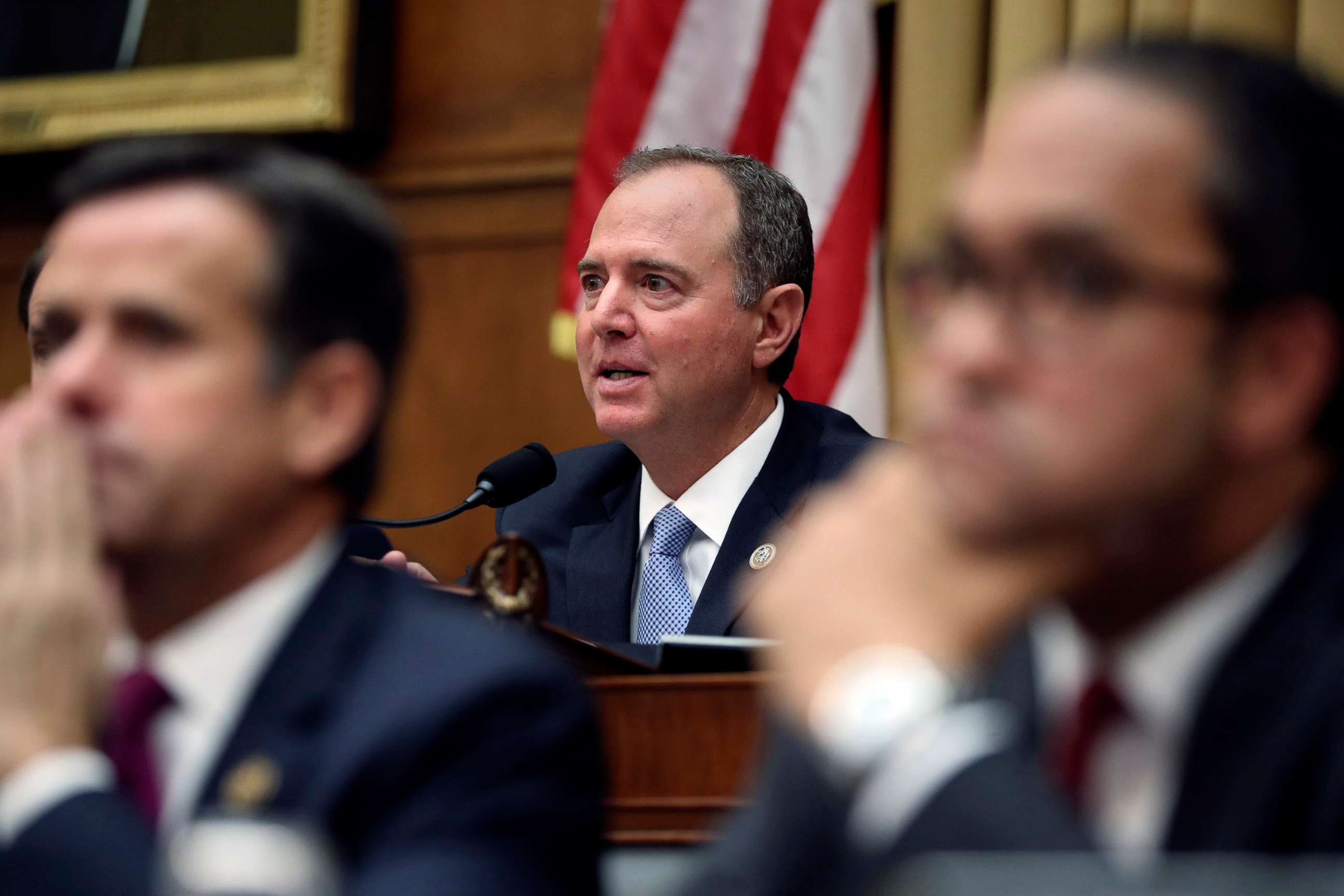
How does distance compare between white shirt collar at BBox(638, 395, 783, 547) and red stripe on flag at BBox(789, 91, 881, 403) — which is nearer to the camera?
white shirt collar at BBox(638, 395, 783, 547)

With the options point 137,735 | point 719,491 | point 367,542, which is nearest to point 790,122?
point 719,491

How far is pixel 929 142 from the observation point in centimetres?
387

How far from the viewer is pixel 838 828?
3.75 ft

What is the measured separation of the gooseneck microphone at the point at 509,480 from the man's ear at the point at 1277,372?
1645 millimetres

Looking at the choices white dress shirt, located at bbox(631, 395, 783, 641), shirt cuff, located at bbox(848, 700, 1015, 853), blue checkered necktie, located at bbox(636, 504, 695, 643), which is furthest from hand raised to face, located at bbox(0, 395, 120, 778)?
white dress shirt, located at bbox(631, 395, 783, 641)

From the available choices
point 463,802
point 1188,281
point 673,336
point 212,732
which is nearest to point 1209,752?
point 1188,281

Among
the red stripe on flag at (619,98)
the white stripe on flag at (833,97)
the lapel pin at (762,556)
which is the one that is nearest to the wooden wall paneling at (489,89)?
the red stripe on flag at (619,98)

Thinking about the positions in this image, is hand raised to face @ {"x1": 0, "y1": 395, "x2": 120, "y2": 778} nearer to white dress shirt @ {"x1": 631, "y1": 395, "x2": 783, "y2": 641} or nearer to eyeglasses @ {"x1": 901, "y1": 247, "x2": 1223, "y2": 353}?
eyeglasses @ {"x1": 901, "y1": 247, "x2": 1223, "y2": 353}

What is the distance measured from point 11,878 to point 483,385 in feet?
10.9

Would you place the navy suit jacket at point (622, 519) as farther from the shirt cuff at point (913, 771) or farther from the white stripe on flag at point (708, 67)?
the shirt cuff at point (913, 771)

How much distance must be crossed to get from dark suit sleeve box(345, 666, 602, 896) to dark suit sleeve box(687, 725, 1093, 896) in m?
0.14

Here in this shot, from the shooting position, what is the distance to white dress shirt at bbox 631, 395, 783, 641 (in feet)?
10.4

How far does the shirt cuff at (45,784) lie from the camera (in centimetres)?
127

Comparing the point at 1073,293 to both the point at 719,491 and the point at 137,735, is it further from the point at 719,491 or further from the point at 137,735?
the point at 719,491
